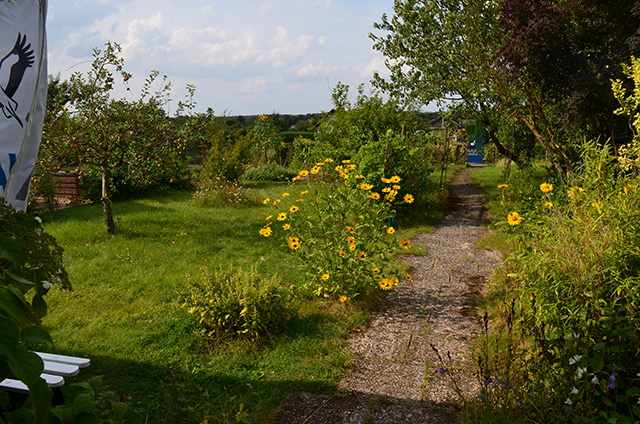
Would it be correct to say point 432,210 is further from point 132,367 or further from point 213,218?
point 132,367

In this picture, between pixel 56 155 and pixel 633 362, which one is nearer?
pixel 633 362

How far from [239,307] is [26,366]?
270cm

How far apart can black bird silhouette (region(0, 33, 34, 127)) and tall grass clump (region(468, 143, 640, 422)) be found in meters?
2.37

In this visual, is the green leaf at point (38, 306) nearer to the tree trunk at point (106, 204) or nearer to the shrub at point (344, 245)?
the shrub at point (344, 245)

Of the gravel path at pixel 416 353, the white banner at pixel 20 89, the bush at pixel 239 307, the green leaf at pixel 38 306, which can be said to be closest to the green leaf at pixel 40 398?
the green leaf at pixel 38 306

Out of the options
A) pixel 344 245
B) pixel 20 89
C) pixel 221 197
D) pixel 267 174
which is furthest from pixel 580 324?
pixel 267 174

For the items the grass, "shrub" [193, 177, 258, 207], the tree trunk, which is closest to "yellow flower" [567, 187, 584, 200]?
the grass

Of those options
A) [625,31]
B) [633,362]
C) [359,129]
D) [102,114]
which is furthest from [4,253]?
[359,129]

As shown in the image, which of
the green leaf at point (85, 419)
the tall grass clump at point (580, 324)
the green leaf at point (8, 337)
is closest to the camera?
the green leaf at point (8, 337)

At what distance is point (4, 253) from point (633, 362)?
9.54ft

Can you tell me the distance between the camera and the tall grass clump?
7.83 feet

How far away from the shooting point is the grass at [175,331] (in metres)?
2.99

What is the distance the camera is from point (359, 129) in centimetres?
978

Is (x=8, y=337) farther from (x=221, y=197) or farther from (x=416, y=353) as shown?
(x=221, y=197)
